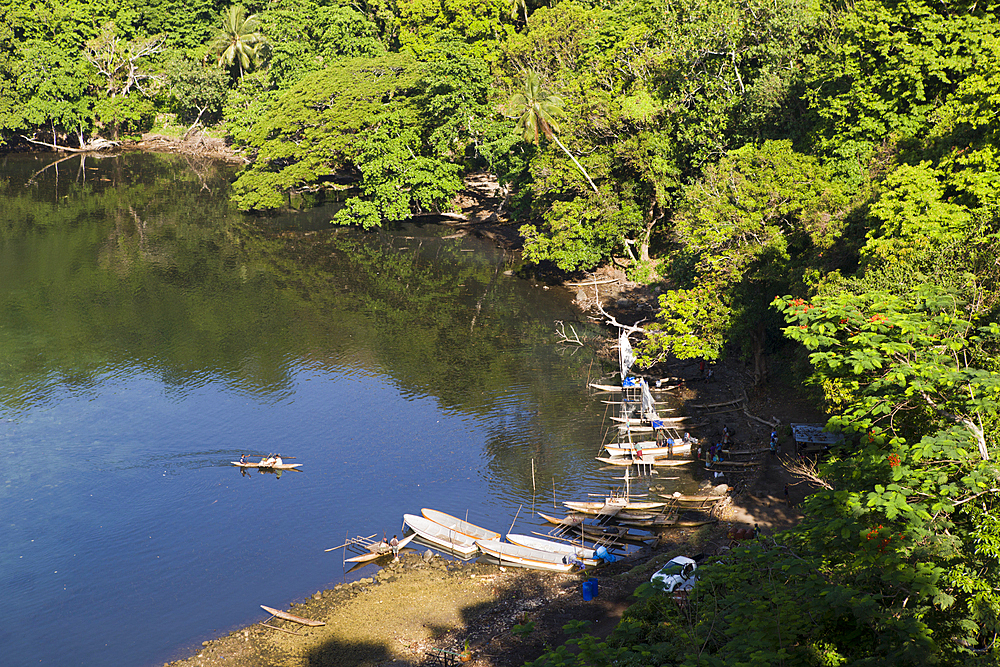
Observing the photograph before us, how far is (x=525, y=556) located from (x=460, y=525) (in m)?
3.27

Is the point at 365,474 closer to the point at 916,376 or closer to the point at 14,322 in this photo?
the point at 916,376

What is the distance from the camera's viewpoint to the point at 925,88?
128ft

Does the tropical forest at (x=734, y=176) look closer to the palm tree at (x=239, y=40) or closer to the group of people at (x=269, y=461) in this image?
the palm tree at (x=239, y=40)

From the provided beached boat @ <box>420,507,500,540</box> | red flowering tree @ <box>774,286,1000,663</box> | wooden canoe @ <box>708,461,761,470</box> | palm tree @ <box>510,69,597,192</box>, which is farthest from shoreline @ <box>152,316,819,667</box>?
palm tree @ <box>510,69,597,192</box>

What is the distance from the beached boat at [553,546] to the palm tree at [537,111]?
31.3 m

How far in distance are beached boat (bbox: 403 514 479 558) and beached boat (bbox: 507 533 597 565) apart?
5.45 feet

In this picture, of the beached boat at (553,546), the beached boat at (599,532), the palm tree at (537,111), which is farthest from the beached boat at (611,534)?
the palm tree at (537,111)

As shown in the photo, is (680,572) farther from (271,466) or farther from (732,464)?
(271,466)

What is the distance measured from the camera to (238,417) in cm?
4300

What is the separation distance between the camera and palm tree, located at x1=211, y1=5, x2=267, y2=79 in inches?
4240

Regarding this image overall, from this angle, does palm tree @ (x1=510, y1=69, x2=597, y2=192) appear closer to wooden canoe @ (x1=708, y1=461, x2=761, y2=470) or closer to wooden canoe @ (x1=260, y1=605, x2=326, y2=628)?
wooden canoe @ (x1=708, y1=461, x2=761, y2=470)

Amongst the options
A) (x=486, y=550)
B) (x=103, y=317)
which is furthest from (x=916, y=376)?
(x=103, y=317)

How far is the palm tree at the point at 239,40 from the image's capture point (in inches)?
4240

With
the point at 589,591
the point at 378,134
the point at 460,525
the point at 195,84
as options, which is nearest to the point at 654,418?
the point at 460,525
